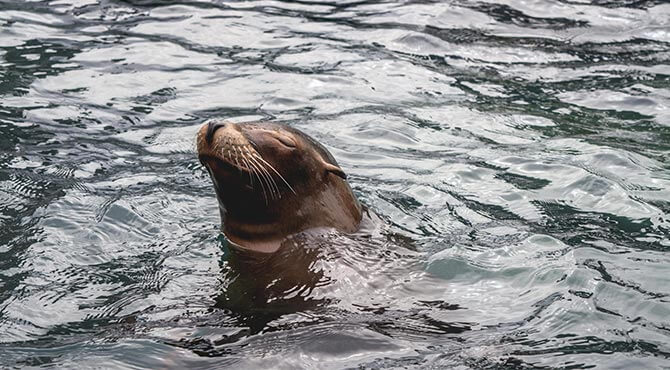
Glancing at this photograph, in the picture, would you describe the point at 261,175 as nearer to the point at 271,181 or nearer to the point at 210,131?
the point at 271,181

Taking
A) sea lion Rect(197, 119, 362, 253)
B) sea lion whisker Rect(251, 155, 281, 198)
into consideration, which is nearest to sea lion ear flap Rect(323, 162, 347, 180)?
sea lion Rect(197, 119, 362, 253)

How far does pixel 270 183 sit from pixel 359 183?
1.74 m

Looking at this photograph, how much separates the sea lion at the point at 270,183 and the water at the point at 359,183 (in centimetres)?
19

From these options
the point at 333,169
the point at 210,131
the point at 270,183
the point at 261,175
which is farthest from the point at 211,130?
the point at 333,169

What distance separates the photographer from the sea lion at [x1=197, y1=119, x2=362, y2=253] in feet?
19.1

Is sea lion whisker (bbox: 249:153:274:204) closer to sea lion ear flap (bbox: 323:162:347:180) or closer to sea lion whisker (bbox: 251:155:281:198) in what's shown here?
sea lion whisker (bbox: 251:155:281:198)

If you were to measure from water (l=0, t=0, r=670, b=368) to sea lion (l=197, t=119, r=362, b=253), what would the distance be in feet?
0.62

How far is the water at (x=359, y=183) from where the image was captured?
5.20 metres

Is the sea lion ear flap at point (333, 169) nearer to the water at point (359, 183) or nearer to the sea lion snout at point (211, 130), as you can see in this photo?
the water at point (359, 183)

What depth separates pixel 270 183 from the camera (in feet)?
19.9

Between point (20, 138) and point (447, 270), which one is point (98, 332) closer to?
point (447, 270)

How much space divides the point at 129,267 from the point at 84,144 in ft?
8.16

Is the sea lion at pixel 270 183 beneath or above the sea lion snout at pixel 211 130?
beneath

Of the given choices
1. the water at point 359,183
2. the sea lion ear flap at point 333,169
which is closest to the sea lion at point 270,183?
the sea lion ear flap at point 333,169
